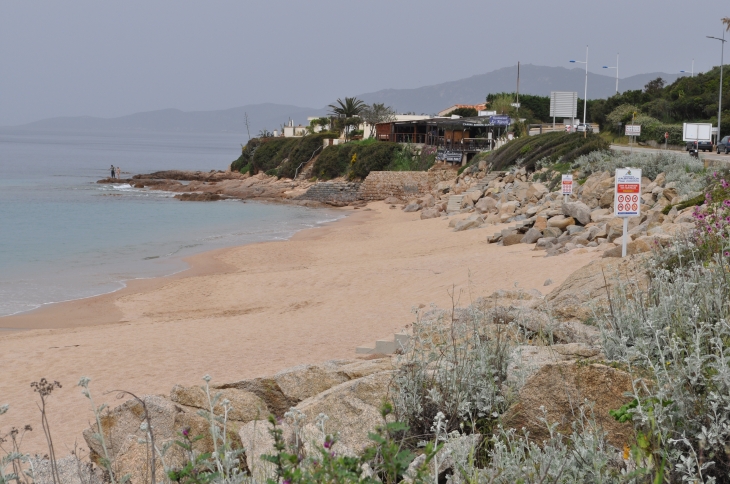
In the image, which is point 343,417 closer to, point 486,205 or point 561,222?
point 561,222

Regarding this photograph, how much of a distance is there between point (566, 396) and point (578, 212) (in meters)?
14.7

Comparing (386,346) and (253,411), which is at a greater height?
(253,411)

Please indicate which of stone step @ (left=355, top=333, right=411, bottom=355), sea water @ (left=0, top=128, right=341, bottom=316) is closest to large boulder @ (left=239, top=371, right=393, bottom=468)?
stone step @ (left=355, top=333, right=411, bottom=355)

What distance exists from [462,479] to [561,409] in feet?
3.24

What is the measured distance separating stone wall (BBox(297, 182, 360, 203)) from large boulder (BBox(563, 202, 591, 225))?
2961 centimetres

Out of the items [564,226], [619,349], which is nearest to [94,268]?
[564,226]

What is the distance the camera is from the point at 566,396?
13.1 feet

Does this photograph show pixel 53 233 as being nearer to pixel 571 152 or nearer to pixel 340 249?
pixel 340 249

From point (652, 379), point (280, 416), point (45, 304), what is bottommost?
point (45, 304)

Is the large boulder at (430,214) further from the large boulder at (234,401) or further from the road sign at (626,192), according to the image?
the large boulder at (234,401)

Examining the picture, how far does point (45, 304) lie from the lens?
17.2 metres

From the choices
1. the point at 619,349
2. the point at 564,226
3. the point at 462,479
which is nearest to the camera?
the point at 462,479

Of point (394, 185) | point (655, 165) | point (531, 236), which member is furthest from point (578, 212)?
point (394, 185)

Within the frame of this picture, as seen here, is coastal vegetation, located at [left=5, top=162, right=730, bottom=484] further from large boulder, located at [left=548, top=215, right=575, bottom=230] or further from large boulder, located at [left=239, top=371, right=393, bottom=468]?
large boulder, located at [left=548, top=215, right=575, bottom=230]
